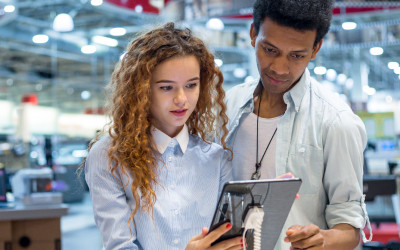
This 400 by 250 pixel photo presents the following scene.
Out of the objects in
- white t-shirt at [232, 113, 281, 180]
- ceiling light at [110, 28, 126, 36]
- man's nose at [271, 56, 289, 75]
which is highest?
ceiling light at [110, 28, 126, 36]

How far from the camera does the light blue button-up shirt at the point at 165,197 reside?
5.32 feet

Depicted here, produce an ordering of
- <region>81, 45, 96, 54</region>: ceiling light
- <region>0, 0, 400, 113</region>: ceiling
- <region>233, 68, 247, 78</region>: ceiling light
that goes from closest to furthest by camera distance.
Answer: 1. <region>0, 0, 400, 113</region>: ceiling
2. <region>81, 45, 96, 54</region>: ceiling light
3. <region>233, 68, 247, 78</region>: ceiling light

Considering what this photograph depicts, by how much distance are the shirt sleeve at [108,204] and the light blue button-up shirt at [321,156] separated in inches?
21.3

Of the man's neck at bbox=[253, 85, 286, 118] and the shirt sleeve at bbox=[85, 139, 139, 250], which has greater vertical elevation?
the man's neck at bbox=[253, 85, 286, 118]

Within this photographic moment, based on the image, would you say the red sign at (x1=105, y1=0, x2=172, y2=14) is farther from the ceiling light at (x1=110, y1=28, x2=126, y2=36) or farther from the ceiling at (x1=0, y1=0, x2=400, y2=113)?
the ceiling light at (x1=110, y1=28, x2=126, y2=36)

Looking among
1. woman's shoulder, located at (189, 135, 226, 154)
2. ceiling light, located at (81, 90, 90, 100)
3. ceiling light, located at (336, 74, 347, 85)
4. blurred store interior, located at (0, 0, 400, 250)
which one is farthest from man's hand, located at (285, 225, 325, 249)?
ceiling light, located at (336, 74, 347, 85)

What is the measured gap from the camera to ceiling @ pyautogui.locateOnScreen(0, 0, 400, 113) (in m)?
11.4

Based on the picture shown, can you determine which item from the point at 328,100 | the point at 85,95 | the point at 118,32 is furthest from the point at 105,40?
the point at 328,100

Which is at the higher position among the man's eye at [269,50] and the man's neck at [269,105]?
the man's eye at [269,50]

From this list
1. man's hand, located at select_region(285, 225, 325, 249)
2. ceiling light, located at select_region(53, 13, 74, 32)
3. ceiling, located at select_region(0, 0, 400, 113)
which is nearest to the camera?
man's hand, located at select_region(285, 225, 325, 249)

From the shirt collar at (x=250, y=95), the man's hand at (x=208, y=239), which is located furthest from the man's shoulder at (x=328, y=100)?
the man's hand at (x=208, y=239)

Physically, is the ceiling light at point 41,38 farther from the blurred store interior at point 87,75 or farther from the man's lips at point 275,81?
the man's lips at point 275,81

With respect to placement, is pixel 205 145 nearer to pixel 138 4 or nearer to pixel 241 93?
pixel 241 93

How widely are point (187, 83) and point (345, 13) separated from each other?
258 inches
